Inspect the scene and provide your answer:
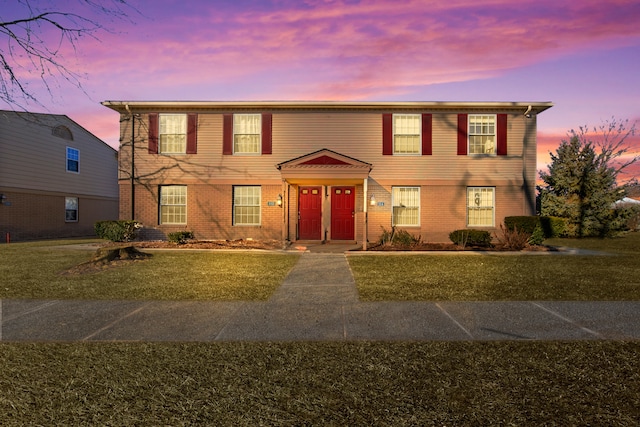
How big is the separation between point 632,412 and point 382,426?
73.9 inches

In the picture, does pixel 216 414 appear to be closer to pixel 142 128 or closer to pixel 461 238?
pixel 461 238

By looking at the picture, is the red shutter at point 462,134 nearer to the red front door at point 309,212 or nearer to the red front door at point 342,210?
the red front door at point 342,210

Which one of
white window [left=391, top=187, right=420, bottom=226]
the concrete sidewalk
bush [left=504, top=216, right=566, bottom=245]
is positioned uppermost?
white window [left=391, top=187, right=420, bottom=226]

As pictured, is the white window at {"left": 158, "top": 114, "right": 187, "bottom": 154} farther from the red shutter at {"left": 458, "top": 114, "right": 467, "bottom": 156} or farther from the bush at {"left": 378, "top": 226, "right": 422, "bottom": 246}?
the red shutter at {"left": 458, "top": 114, "right": 467, "bottom": 156}

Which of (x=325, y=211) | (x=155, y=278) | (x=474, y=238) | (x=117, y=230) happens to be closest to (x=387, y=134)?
(x=325, y=211)

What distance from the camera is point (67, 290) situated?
22.0ft

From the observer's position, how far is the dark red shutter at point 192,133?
16.3 metres

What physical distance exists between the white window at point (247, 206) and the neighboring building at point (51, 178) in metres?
13.2

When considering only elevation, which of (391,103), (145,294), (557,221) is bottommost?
(145,294)

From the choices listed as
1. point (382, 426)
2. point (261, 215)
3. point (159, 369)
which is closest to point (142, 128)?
point (261, 215)

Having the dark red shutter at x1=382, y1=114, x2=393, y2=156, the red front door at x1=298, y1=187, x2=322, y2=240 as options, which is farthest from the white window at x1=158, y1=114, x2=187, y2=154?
the dark red shutter at x1=382, y1=114, x2=393, y2=156

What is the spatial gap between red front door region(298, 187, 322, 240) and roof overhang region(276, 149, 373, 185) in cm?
193

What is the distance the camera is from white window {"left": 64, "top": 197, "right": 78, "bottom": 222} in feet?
76.3

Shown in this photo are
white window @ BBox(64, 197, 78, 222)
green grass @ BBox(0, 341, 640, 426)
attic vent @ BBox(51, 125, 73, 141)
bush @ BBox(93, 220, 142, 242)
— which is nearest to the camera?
green grass @ BBox(0, 341, 640, 426)
